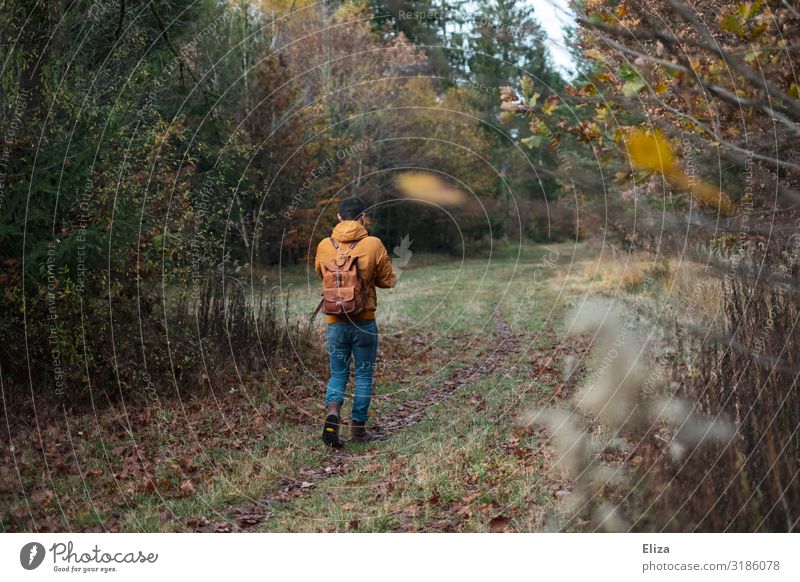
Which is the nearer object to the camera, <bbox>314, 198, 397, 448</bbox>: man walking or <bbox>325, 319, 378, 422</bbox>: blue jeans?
<bbox>314, 198, 397, 448</bbox>: man walking

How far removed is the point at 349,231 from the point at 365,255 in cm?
28

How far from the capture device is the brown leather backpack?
7922 millimetres

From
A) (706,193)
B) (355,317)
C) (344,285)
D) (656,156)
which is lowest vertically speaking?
(355,317)

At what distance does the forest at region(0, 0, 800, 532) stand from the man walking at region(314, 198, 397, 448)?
0.44m

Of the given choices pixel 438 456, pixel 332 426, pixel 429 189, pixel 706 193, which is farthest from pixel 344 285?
pixel 429 189

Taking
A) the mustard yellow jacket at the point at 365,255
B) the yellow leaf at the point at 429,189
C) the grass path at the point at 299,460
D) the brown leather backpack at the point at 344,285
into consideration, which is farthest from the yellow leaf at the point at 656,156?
the yellow leaf at the point at 429,189

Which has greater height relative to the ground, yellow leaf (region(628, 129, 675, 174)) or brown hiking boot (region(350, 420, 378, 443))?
yellow leaf (region(628, 129, 675, 174))

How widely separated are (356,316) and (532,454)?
2129 mm

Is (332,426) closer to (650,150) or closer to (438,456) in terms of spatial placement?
(438,456)

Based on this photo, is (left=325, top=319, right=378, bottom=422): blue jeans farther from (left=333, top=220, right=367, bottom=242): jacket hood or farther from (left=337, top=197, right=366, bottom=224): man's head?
Answer: (left=337, top=197, right=366, bottom=224): man's head

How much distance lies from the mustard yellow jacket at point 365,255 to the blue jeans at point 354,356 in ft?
0.42

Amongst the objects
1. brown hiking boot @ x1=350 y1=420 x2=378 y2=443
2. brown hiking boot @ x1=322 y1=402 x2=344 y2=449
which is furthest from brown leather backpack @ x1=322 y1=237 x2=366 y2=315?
brown hiking boot @ x1=350 y1=420 x2=378 y2=443

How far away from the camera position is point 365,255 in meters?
7.95

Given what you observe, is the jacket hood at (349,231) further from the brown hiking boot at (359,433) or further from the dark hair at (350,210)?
the brown hiking boot at (359,433)
